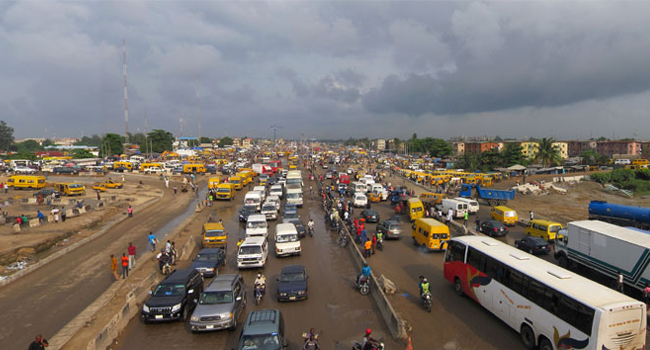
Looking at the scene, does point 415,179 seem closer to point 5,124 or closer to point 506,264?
point 506,264

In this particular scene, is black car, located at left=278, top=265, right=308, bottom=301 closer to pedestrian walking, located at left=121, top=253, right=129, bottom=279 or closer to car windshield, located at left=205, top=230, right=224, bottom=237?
pedestrian walking, located at left=121, top=253, right=129, bottom=279

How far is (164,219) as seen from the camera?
34.9m

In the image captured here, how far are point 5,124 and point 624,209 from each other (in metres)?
204

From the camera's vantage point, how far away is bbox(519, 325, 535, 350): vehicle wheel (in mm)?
10719

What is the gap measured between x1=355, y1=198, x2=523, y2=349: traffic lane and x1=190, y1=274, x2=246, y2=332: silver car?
5.99 metres

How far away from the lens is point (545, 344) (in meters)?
10.3

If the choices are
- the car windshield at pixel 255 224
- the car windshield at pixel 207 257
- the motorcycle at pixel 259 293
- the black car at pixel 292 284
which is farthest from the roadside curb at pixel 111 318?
the car windshield at pixel 255 224

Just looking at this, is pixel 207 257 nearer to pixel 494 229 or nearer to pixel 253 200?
pixel 253 200

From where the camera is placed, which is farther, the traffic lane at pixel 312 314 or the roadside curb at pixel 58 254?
the roadside curb at pixel 58 254

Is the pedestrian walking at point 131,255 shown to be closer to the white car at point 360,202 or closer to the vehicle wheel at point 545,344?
the vehicle wheel at point 545,344

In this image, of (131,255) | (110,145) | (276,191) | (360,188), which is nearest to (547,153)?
(360,188)

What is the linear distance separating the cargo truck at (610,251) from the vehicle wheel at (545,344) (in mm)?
6165

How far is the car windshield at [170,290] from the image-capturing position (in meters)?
13.1

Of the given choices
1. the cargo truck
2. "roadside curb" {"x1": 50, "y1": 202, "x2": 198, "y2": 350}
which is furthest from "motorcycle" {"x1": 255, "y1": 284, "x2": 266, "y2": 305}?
the cargo truck
